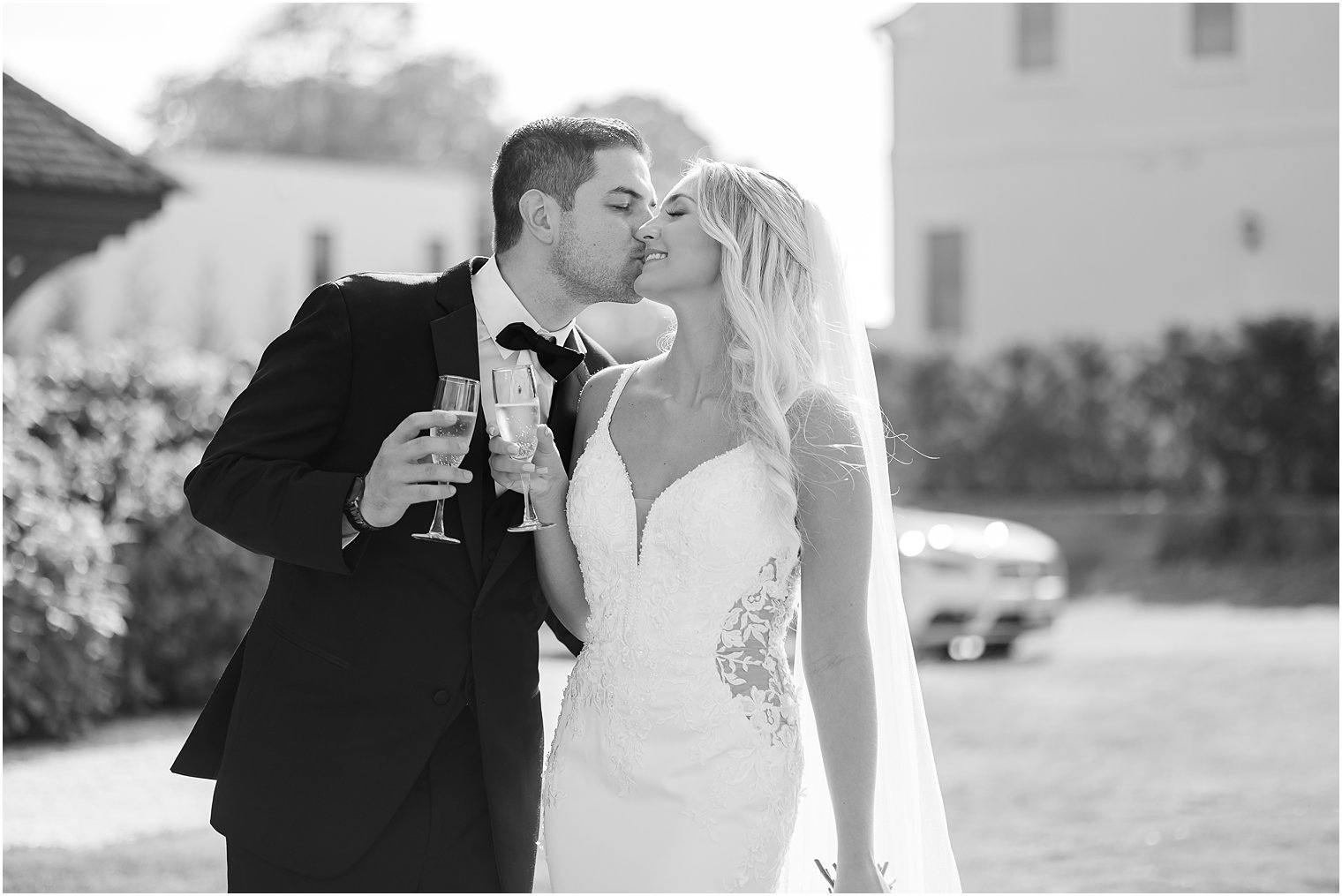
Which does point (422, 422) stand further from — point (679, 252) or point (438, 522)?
point (679, 252)

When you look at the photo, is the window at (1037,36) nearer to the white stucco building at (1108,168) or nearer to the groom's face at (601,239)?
the white stucco building at (1108,168)

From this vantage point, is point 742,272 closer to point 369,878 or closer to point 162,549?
point 369,878

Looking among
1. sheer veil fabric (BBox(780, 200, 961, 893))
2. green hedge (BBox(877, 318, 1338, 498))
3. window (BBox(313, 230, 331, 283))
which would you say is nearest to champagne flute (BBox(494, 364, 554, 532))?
sheer veil fabric (BBox(780, 200, 961, 893))

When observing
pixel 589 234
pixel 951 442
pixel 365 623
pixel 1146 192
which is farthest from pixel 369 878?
pixel 1146 192

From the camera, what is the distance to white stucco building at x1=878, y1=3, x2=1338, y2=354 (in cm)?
2427

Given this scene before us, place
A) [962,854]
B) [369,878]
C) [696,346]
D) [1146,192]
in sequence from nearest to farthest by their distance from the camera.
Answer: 1. [369,878]
2. [696,346]
3. [962,854]
4. [1146,192]

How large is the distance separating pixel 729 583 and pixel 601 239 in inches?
36.6

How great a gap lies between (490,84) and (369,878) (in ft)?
172

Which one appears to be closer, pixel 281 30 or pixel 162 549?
pixel 162 549

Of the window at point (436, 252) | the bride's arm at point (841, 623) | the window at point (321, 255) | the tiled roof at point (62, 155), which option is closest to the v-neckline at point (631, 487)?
the bride's arm at point (841, 623)

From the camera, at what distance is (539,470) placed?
3684 millimetres

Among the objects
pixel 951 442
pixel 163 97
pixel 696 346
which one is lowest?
pixel 951 442

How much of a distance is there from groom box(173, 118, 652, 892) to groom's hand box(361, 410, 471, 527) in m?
0.09

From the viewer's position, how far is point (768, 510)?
3863 millimetres
